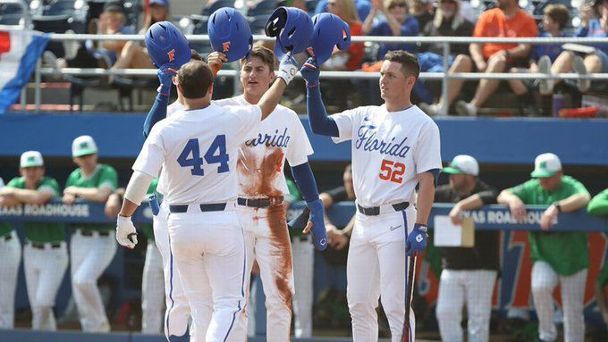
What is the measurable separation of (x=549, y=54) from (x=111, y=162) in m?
4.24

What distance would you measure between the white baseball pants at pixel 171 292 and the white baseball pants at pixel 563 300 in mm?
3260

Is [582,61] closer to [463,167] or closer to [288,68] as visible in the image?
[463,167]

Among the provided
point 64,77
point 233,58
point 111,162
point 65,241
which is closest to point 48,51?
point 64,77

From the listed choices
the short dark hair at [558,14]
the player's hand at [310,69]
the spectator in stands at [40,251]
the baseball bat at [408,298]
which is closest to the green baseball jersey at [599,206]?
the short dark hair at [558,14]

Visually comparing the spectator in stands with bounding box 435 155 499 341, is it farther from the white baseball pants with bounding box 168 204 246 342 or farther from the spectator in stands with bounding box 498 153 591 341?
the white baseball pants with bounding box 168 204 246 342

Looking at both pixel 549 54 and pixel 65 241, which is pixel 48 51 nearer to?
pixel 65 241

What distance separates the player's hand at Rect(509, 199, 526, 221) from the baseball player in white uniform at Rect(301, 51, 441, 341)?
2.28m

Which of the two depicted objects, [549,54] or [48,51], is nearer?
[549,54]

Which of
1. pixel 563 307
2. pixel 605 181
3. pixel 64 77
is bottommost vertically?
pixel 563 307

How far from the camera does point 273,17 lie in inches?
280

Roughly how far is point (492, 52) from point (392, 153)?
3.89 m

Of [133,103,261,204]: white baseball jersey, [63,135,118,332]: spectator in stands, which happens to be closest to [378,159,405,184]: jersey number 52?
[133,103,261,204]: white baseball jersey

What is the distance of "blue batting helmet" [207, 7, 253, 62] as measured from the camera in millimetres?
7102

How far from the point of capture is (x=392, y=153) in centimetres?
722
